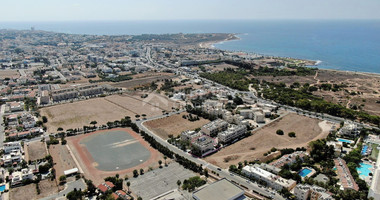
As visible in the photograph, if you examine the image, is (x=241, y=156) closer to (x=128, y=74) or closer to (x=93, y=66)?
(x=128, y=74)

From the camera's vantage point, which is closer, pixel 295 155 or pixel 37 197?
pixel 37 197

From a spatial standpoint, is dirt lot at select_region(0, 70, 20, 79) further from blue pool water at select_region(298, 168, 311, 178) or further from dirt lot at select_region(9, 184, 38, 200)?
blue pool water at select_region(298, 168, 311, 178)

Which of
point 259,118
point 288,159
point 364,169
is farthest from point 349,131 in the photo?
point 288,159

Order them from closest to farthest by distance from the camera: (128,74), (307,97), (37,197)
A: (37,197) → (307,97) → (128,74)

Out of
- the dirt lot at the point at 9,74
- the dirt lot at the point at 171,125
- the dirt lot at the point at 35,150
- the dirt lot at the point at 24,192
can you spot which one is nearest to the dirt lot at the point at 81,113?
the dirt lot at the point at 35,150

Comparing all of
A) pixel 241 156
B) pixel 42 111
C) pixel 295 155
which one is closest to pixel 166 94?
pixel 42 111

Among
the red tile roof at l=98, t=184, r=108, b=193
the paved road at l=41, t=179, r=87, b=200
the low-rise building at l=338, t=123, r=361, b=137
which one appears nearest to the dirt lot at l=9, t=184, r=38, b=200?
the paved road at l=41, t=179, r=87, b=200

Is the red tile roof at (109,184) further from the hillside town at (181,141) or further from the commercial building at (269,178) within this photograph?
the commercial building at (269,178)
